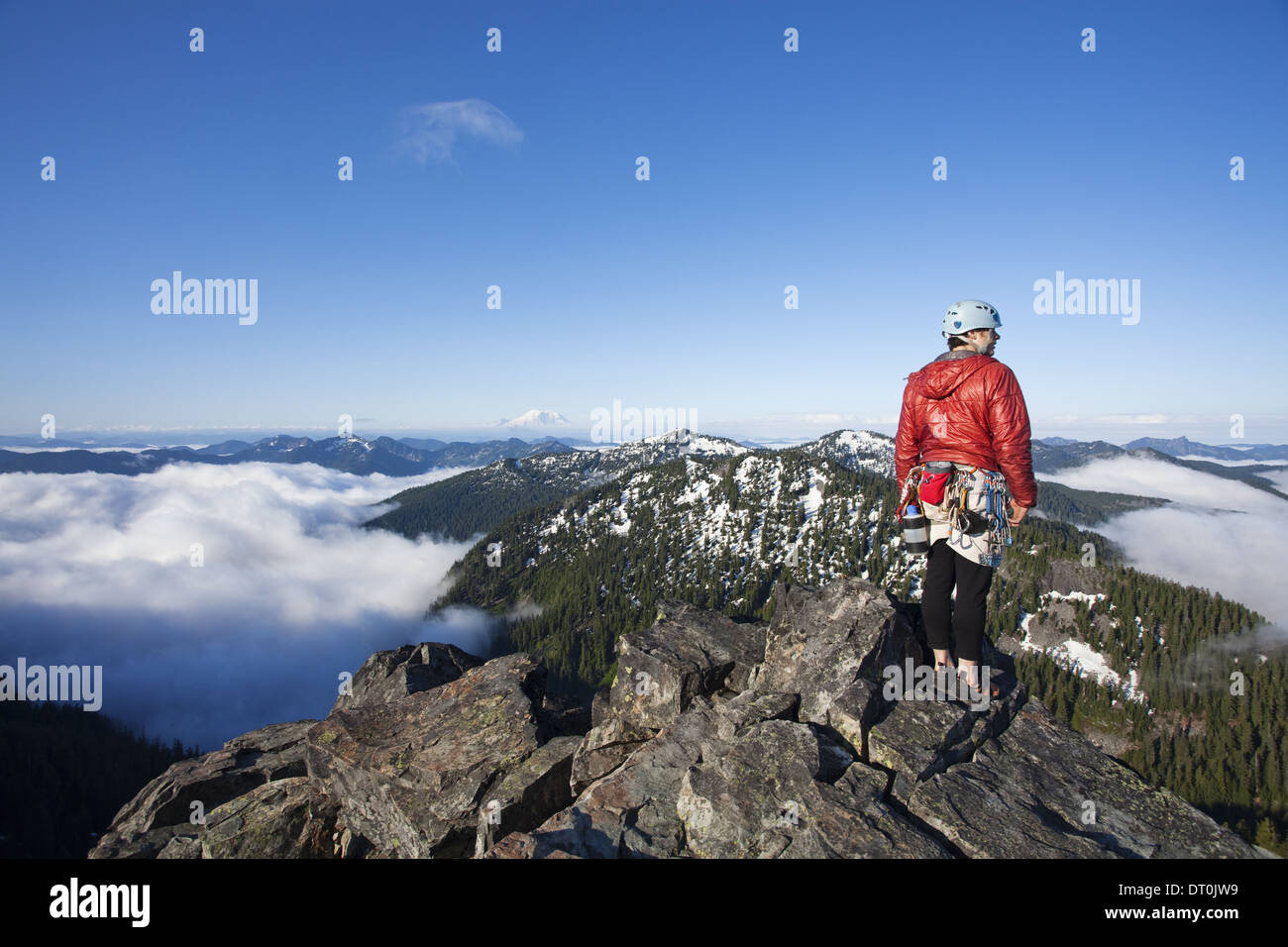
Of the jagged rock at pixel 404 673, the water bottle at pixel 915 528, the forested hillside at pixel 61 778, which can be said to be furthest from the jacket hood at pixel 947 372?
the forested hillside at pixel 61 778

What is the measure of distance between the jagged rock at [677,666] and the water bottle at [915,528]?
667 centimetres

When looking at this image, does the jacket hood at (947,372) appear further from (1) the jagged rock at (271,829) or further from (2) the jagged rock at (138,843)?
(2) the jagged rock at (138,843)

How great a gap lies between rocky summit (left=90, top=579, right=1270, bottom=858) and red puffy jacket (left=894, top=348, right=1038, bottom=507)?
504cm

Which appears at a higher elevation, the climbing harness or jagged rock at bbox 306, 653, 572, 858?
the climbing harness

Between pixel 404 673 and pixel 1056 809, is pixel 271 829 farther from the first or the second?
pixel 1056 809

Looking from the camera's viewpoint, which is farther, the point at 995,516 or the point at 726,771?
the point at 726,771

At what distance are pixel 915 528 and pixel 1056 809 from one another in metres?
5.68

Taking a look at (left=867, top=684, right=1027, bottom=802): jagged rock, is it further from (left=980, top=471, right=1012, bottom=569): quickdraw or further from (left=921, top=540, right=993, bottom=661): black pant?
(left=980, top=471, right=1012, bottom=569): quickdraw

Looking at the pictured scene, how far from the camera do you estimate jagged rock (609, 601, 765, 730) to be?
15.0 metres

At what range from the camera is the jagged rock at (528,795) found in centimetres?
1271

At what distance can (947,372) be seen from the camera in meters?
10.5

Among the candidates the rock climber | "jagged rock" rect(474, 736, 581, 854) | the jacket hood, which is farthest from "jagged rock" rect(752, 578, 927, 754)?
the jacket hood

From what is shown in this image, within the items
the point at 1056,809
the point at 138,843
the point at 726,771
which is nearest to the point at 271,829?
the point at 138,843
